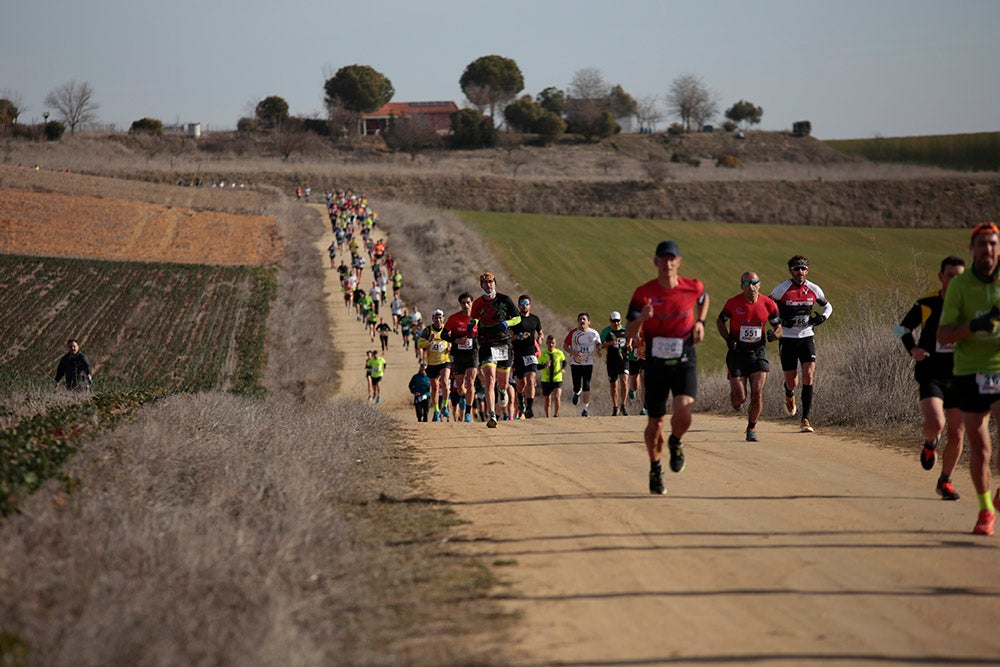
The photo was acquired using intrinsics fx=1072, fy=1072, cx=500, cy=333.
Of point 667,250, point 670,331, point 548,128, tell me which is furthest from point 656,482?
point 548,128

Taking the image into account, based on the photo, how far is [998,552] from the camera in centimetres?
731

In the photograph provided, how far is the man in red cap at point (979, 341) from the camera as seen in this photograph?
7.64 m

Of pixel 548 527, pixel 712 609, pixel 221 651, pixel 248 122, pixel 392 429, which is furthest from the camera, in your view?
pixel 248 122

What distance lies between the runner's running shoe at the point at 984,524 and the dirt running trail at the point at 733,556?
0.48 ft

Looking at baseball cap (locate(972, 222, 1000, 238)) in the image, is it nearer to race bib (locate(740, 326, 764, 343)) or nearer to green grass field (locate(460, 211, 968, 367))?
race bib (locate(740, 326, 764, 343))

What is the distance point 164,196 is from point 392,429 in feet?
223

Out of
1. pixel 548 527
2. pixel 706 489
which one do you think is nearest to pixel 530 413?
pixel 706 489

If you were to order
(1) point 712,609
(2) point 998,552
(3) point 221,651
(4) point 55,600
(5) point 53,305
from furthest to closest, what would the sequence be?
(5) point 53,305 < (2) point 998,552 < (1) point 712,609 < (4) point 55,600 < (3) point 221,651

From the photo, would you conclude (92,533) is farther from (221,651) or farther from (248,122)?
(248,122)

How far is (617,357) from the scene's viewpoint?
19531 mm

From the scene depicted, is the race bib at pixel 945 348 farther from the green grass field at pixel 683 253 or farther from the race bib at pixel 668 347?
the green grass field at pixel 683 253

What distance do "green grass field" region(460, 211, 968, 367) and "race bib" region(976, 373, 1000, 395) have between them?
130 feet

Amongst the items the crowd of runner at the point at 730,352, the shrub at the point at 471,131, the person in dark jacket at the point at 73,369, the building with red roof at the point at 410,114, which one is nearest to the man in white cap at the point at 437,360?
the crowd of runner at the point at 730,352

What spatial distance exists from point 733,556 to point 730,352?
21.3 ft
